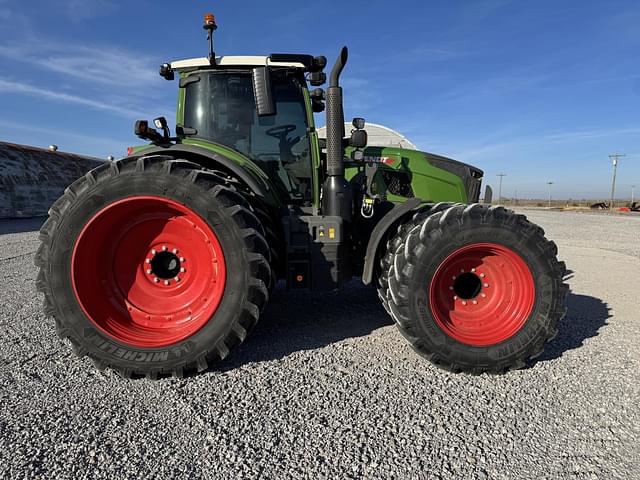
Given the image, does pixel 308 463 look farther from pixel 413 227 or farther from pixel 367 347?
pixel 413 227

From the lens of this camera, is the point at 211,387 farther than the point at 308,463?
Yes

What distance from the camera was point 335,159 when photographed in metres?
2.94

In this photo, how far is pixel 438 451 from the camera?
172 cm

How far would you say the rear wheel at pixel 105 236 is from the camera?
2.36 m

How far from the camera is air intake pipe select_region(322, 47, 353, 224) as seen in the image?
280cm

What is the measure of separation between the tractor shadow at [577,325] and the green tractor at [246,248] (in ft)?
1.59

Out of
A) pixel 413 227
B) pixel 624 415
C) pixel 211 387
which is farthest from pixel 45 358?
pixel 624 415

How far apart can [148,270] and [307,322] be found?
1478 mm

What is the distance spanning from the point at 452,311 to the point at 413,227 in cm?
69

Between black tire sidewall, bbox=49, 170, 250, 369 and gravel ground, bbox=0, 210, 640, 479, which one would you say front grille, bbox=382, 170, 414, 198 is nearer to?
gravel ground, bbox=0, 210, 640, 479

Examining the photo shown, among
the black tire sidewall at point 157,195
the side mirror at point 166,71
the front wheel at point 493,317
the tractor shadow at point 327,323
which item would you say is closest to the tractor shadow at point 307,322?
the tractor shadow at point 327,323

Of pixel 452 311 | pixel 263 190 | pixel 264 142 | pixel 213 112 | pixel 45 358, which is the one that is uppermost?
pixel 213 112

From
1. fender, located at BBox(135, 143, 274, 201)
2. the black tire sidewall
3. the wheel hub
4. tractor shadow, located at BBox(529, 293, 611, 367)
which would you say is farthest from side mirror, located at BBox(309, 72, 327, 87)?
tractor shadow, located at BBox(529, 293, 611, 367)

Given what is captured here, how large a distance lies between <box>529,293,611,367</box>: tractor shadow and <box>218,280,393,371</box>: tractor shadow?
1299mm
